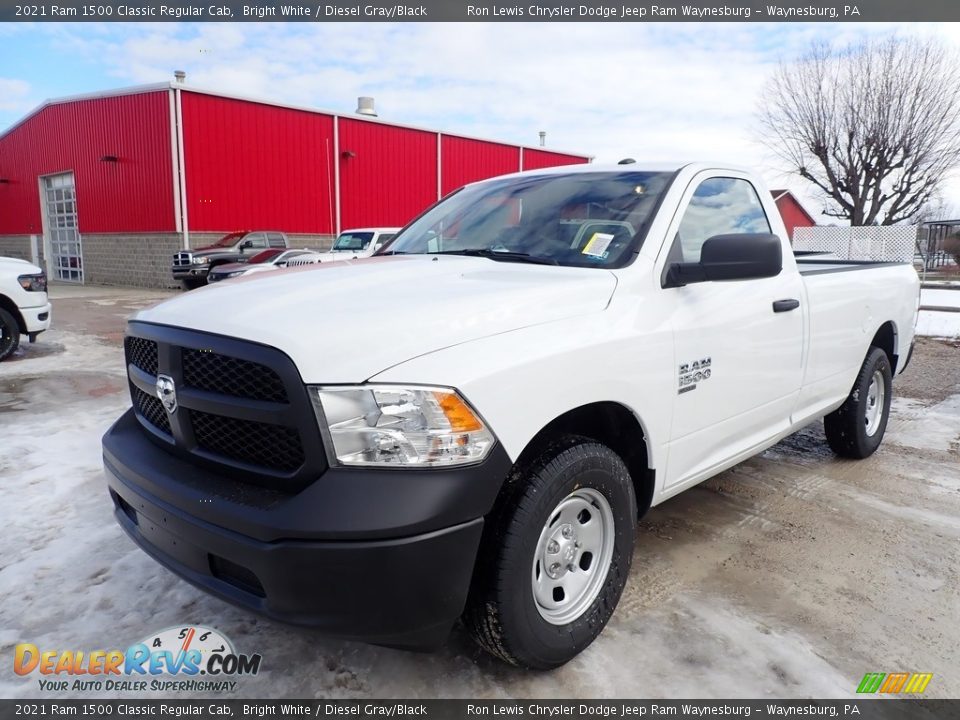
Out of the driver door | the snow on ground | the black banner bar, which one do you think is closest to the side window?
the driver door

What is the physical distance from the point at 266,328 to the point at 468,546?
0.86 m

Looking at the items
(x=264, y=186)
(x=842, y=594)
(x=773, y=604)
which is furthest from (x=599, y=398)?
(x=264, y=186)

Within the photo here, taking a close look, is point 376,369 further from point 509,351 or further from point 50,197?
point 50,197

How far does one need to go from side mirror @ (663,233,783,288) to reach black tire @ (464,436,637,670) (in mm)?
824

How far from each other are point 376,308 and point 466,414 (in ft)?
1.54

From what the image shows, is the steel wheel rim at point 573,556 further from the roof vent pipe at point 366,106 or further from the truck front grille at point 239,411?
the roof vent pipe at point 366,106

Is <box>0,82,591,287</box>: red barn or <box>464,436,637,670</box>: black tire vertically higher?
<box>0,82,591,287</box>: red barn

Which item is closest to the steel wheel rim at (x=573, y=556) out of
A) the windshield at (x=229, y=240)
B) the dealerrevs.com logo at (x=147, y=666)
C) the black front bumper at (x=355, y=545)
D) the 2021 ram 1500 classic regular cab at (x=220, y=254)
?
the black front bumper at (x=355, y=545)

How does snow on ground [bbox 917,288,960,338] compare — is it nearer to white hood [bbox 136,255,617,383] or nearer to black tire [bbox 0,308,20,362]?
white hood [bbox 136,255,617,383]

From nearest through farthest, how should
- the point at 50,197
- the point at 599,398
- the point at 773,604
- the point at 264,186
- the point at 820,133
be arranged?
the point at 599,398, the point at 773,604, the point at 264,186, the point at 50,197, the point at 820,133

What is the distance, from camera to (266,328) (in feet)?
6.66

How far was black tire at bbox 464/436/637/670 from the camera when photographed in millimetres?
2068

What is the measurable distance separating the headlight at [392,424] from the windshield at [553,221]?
1129mm

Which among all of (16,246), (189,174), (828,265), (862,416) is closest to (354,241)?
(189,174)
